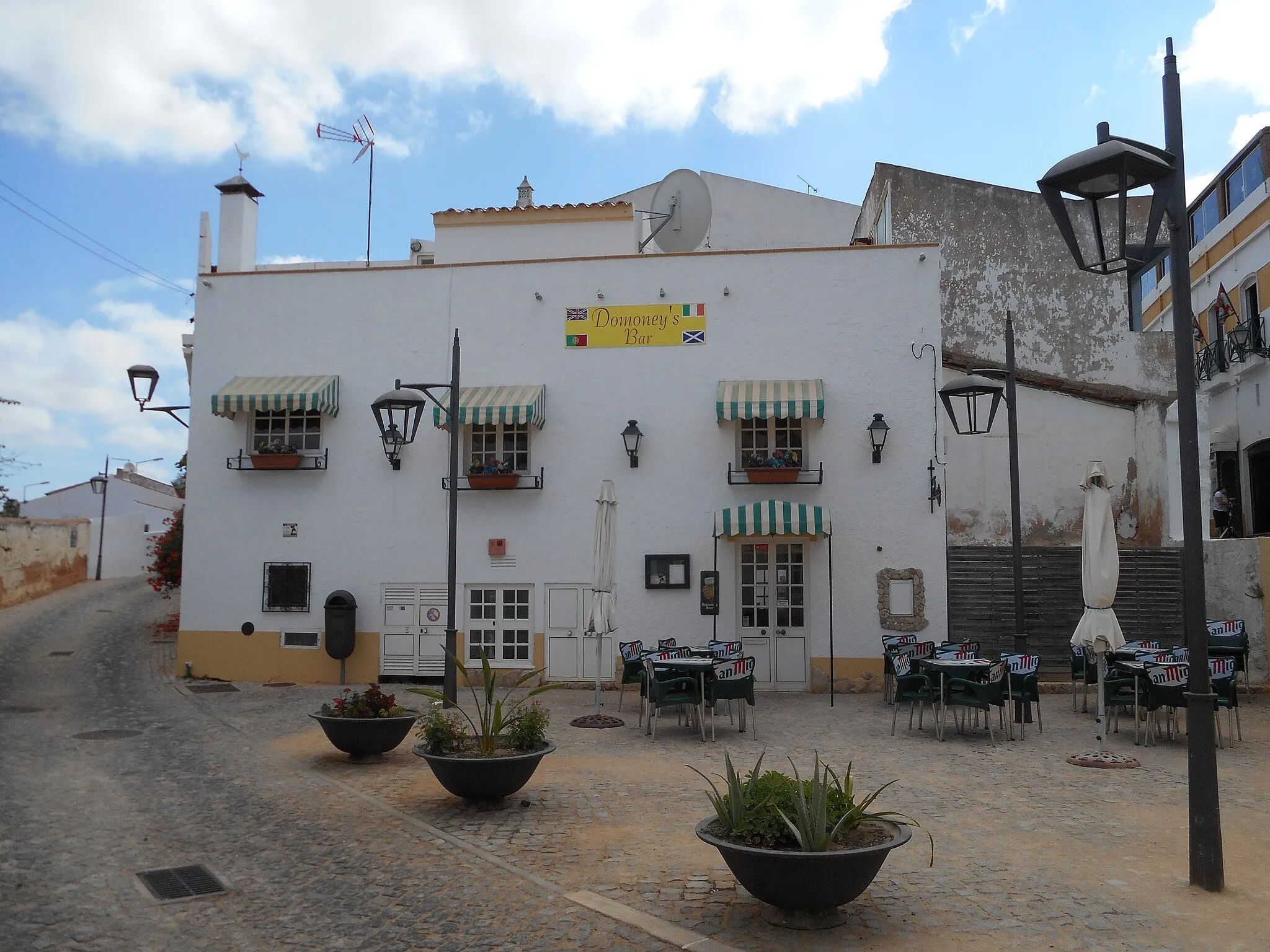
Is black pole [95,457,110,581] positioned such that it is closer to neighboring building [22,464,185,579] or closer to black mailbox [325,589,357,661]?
neighboring building [22,464,185,579]

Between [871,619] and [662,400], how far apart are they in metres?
4.84

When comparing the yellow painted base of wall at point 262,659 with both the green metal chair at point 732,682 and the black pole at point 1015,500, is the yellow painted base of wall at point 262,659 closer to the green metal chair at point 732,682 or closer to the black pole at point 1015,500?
the green metal chair at point 732,682

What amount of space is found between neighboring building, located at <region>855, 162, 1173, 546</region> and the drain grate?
15745mm

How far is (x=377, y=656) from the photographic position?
16938 millimetres

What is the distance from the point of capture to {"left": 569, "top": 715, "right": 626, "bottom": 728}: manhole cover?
12.6 meters

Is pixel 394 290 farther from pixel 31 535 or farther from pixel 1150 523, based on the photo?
pixel 31 535

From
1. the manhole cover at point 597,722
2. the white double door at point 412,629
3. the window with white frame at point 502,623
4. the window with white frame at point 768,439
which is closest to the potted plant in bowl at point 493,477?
the window with white frame at point 502,623

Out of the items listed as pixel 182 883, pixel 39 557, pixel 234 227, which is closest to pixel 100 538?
pixel 39 557

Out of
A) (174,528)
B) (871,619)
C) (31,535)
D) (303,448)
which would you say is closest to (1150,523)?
(871,619)

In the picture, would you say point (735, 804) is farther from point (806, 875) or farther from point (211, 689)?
point (211, 689)

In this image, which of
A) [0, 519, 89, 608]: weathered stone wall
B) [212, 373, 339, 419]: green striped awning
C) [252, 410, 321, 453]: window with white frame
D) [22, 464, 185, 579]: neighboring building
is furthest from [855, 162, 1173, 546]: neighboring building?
[22, 464, 185, 579]: neighboring building

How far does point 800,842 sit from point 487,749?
137 inches

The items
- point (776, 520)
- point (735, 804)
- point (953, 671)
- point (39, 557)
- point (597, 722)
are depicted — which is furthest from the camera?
point (39, 557)

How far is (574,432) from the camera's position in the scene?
16.8 metres
